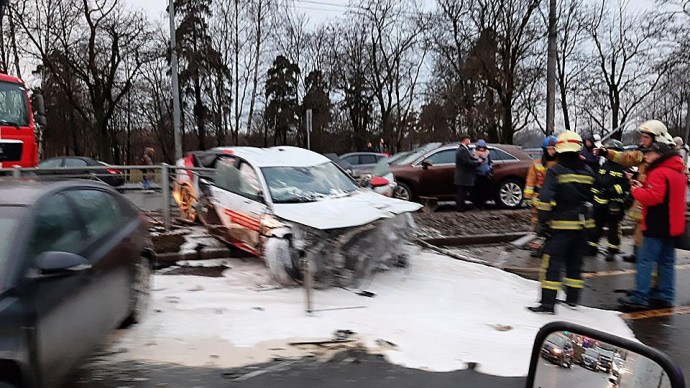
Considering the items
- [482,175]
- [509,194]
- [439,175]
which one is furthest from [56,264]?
[509,194]

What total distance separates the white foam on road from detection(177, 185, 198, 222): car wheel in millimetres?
2710

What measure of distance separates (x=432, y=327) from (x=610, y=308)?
7.39ft

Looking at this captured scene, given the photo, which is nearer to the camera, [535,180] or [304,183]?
[304,183]

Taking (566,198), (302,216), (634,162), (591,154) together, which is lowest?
(302,216)

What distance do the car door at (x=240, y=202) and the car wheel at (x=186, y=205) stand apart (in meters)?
1.59

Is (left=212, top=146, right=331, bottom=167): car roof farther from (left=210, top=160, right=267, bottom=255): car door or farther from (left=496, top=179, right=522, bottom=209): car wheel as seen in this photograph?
(left=496, top=179, right=522, bottom=209): car wheel

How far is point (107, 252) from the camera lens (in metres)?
4.27

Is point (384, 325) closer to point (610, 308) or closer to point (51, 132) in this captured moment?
point (610, 308)

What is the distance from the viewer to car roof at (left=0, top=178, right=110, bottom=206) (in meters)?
3.61

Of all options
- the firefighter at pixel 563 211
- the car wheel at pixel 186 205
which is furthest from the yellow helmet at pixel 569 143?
the car wheel at pixel 186 205

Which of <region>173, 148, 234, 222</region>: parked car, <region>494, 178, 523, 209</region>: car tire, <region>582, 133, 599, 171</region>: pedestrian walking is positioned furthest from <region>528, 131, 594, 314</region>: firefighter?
<region>494, 178, 523, 209</region>: car tire

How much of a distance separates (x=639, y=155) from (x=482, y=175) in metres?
5.36

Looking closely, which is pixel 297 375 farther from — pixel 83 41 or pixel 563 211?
pixel 83 41

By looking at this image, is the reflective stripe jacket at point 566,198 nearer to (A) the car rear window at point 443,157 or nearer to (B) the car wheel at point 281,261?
(B) the car wheel at point 281,261
